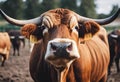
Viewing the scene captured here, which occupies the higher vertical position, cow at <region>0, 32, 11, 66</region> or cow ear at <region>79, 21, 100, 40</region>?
cow ear at <region>79, 21, 100, 40</region>

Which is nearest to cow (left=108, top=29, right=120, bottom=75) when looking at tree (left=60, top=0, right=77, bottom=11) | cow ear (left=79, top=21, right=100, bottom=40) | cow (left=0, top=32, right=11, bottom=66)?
cow (left=0, top=32, right=11, bottom=66)

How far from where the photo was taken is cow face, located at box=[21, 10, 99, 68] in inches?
166

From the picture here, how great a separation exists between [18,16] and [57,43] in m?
49.6

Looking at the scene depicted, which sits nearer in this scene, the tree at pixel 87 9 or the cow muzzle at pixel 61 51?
the cow muzzle at pixel 61 51

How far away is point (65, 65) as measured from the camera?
449 centimetres

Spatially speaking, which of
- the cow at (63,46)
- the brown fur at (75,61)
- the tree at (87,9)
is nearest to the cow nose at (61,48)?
the cow at (63,46)

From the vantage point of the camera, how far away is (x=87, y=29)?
199 inches

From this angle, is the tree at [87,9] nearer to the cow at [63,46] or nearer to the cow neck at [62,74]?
the cow at [63,46]

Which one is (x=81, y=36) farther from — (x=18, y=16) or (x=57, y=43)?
(x=18, y=16)

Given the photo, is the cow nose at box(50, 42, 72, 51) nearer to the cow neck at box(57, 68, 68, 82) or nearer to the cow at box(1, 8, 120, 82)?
the cow at box(1, 8, 120, 82)

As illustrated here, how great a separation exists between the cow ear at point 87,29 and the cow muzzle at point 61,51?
73cm

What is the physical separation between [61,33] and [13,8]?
1974 inches

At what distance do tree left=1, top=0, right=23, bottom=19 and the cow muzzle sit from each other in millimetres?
48870

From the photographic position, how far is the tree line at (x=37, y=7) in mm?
53438
